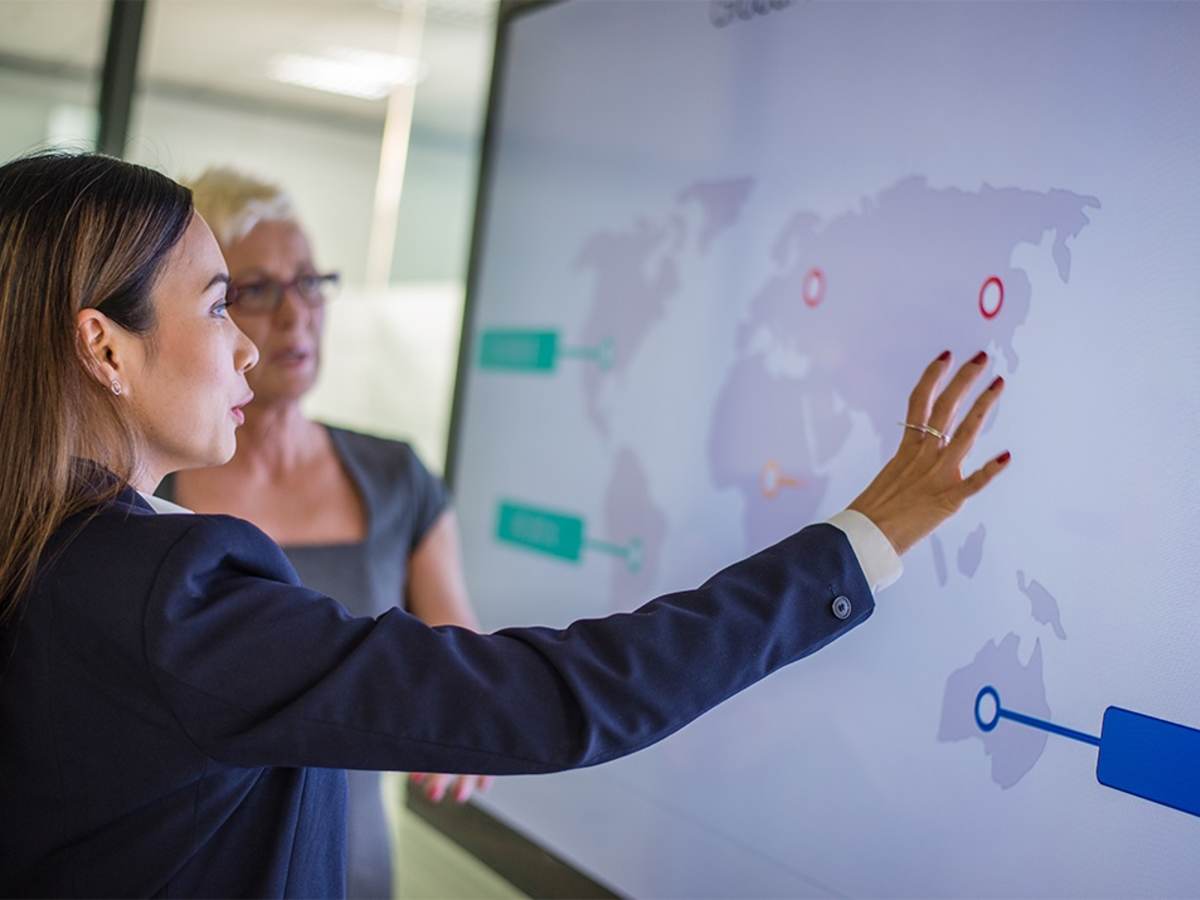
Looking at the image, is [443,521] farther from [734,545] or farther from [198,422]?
[198,422]

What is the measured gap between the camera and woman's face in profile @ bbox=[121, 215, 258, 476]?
1.15m

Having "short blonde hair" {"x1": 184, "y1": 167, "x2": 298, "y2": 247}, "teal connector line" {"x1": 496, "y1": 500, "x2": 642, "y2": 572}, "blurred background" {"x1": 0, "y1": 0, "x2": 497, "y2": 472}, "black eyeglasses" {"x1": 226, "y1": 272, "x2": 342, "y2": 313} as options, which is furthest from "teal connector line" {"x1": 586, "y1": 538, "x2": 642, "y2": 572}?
"blurred background" {"x1": 0, "y1": 0, "x2": 497, "y2": 472}

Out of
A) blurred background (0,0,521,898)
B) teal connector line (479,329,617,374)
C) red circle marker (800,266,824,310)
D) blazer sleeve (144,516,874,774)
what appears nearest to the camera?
blazer sleeve (144,516,874,774)

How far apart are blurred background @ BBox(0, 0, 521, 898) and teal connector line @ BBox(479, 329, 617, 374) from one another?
849mm

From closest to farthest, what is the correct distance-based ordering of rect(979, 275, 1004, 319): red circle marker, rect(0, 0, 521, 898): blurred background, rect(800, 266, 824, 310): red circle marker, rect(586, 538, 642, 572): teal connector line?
rect(979, 275, 1004, 319): red circle marker < rect(800, 266, 824, 310): red circle marker < rect(586, 538, 642, 572): teal connector line < rect(0, 0, 521, 898): blurred background

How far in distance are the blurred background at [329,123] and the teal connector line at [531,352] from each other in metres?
0.85

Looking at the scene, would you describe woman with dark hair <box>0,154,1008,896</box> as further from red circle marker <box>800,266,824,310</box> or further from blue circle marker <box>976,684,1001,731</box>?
red circle marker <box>800,266,824,310</box>

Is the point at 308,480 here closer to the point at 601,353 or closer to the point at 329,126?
the point at 601,353

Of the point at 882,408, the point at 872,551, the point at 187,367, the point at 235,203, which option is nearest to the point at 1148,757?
the point at 872,551

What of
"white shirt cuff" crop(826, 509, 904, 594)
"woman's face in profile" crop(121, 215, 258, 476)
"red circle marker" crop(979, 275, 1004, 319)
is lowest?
"white shirt cuff" crop(826, 509, 904, 594)

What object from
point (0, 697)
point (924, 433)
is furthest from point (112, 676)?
point (924, 433)

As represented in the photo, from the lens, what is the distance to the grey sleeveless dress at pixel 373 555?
6.24 ft

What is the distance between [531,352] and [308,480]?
47 centimetres

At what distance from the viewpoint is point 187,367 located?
1166 mm
